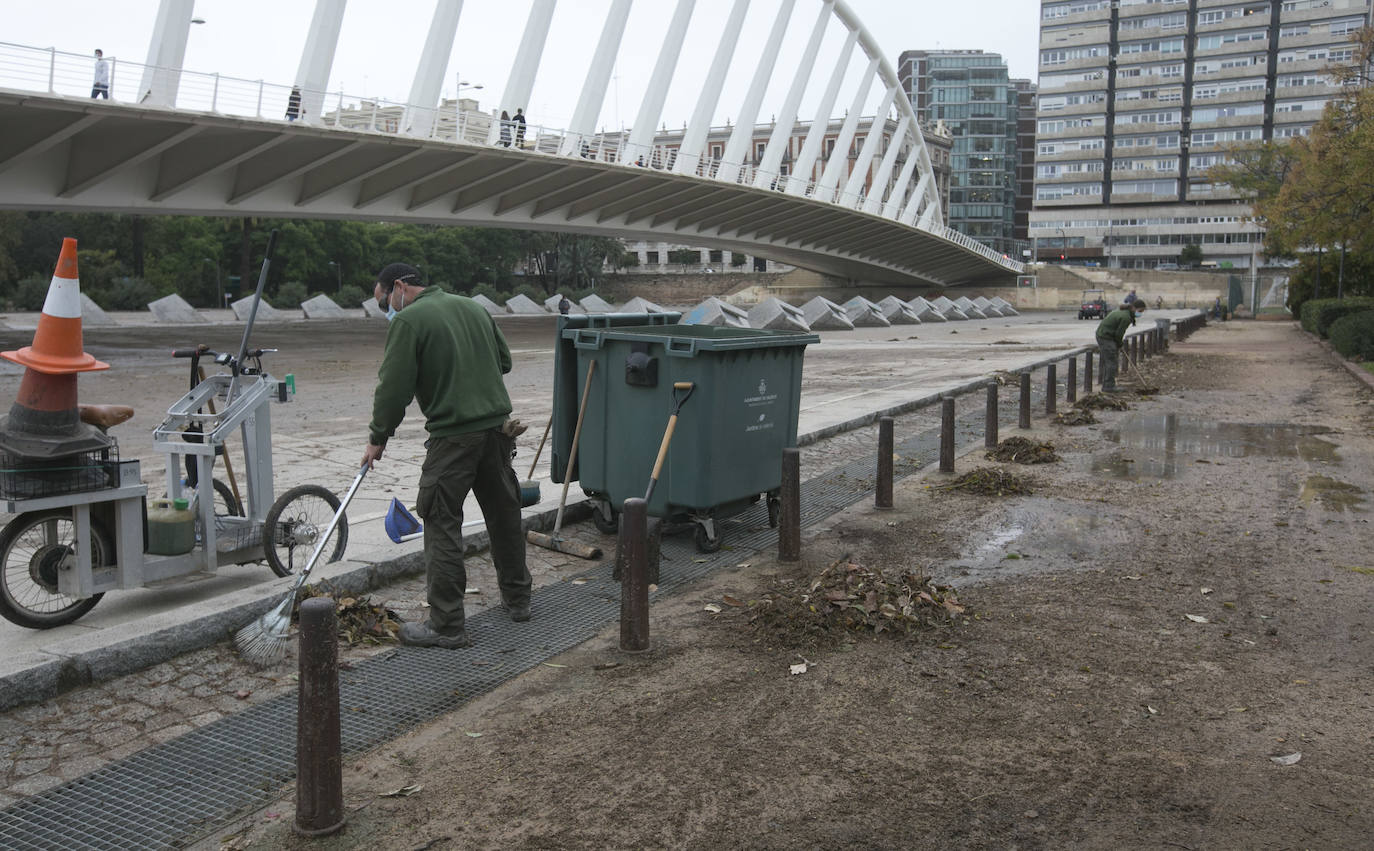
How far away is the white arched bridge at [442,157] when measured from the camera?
87.6ft

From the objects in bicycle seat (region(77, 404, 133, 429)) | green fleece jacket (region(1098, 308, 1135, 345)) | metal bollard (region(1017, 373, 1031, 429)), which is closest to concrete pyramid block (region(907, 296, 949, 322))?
green fleece jacket (region(1098, 308, 1135, 345))

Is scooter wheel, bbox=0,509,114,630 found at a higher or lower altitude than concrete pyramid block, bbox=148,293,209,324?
lower

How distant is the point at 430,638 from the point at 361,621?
422 mm

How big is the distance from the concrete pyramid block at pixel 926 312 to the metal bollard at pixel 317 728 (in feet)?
175

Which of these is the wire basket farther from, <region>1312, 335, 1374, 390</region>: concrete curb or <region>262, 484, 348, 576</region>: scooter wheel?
<region>1312, 335, 1374, 390</region>: concrete curb

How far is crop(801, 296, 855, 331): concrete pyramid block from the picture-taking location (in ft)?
146

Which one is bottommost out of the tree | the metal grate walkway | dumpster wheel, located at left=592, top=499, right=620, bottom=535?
the metal grate walkway

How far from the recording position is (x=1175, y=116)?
110 m

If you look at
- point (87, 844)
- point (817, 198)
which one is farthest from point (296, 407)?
point (817, 198)

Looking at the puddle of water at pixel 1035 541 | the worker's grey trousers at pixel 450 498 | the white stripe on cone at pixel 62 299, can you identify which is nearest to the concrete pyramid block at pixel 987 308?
the puddle of water at pixel 1035 541

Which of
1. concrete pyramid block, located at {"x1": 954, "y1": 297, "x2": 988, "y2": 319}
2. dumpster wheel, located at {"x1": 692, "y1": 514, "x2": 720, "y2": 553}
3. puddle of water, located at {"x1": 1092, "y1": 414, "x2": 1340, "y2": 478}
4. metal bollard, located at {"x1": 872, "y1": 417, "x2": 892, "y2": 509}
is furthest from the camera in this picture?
concrete pyramid block, located at {"x1": 954, "y1": 297, "x2": 988, "y2": 319}

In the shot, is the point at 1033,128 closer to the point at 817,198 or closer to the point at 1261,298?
the point at 1261,298

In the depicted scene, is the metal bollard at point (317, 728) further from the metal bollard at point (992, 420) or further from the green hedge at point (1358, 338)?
the green hedge at point (1358, 338)

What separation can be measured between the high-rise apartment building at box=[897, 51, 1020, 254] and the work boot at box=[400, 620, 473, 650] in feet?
441
